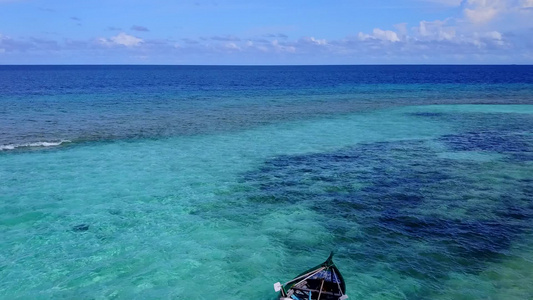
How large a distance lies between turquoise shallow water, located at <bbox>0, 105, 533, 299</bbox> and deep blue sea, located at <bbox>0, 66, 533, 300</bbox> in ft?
0.38

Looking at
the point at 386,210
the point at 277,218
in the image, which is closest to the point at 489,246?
the point at 386,210

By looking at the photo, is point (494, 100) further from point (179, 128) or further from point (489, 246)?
point (489, 246)

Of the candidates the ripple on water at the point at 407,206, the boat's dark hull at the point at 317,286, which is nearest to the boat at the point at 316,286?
the boat's dark hull at the point at 317,286

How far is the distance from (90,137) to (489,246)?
4573 centimetres

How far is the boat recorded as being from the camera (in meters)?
17.6

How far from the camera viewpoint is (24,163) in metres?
38.7

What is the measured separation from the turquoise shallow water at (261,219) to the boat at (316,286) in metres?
1.41

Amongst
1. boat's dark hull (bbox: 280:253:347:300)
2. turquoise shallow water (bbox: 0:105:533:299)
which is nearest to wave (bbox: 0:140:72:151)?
turquoise shallow water (bbox: 0:105:533:299)

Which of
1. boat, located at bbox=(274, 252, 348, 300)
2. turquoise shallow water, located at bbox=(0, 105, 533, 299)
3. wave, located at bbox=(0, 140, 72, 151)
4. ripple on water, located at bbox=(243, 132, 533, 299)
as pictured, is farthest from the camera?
wave, located at bbox=(0, 140, 72, 151)

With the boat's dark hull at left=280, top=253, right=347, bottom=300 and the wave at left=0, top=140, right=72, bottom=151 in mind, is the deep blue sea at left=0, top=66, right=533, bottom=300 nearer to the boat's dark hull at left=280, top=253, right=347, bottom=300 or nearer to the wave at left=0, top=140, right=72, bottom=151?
the wave at left=0, top=140, right=72, bottom=151

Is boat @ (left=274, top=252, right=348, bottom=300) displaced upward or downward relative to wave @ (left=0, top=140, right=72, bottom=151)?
downward

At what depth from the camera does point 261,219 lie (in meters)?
27.0

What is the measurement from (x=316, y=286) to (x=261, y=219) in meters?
8.94

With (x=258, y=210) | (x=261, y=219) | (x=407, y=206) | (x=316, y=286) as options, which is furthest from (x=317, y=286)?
(x=407, y=206)
